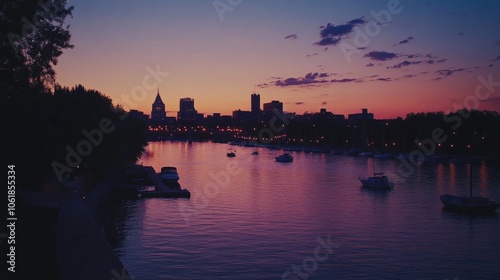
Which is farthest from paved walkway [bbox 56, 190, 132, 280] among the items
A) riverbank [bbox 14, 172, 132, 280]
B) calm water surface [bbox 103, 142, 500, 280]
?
calm water surface [bbox 103, 142, 500, 280]

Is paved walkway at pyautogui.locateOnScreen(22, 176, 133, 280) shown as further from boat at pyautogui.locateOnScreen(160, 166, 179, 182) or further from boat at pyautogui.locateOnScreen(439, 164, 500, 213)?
boat at pyautogui.locateOnScreen(160, 166, 179, 182)

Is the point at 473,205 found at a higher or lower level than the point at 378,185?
lower

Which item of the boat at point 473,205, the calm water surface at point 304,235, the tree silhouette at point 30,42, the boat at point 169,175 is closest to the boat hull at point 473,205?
the boat at point 473,205

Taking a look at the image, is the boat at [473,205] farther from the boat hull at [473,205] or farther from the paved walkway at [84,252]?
the paved walkway at [84,252]

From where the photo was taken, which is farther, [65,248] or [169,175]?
[169,175]

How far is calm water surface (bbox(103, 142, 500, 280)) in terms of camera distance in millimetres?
23938

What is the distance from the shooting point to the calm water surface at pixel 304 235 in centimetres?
2394

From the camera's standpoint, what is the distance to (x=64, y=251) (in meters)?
17.9

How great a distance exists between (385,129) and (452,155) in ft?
98.0

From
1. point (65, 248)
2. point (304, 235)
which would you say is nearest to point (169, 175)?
point (304, 235)

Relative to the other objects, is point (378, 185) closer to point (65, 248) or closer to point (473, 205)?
point (473, 205)

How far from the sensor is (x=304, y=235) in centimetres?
3133

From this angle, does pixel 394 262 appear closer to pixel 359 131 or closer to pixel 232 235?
pixel 232 235

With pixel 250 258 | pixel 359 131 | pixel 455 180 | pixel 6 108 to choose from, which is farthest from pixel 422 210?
pixel 359 131
